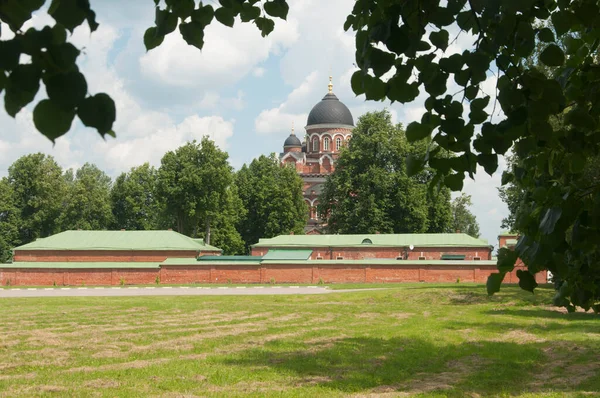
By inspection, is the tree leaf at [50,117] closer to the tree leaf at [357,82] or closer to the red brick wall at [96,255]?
the tree leaf at [357,82]

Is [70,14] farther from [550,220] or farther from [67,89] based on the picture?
[550,220]

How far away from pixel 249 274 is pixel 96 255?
12284 mm

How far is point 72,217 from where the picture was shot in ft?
205

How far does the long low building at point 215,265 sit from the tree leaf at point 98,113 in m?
34.6

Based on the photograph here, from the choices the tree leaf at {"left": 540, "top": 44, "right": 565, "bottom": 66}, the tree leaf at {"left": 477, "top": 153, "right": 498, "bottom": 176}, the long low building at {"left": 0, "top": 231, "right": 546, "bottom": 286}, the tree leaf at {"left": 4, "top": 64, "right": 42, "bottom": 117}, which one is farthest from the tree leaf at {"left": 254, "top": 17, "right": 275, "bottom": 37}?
the long low building at {"left": 0, "top": 231, "right": 546, "bottom": 286}

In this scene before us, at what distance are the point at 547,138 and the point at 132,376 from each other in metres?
7.71

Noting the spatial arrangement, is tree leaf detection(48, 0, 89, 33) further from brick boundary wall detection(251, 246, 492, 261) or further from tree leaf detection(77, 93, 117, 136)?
brick boundary wall detection(251, 246, 492, 261)

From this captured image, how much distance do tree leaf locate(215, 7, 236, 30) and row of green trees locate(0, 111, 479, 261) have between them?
4316 centimetres

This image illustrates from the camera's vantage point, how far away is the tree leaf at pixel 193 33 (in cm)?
314

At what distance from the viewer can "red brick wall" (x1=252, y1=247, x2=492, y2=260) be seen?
1778 inches

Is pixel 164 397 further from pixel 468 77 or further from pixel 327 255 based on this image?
pixel 327 255

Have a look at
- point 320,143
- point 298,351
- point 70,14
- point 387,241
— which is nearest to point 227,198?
point 387,241

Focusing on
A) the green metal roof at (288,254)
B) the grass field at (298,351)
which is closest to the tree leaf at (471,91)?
the grass field at (298,351)

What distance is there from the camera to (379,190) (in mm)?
50875
